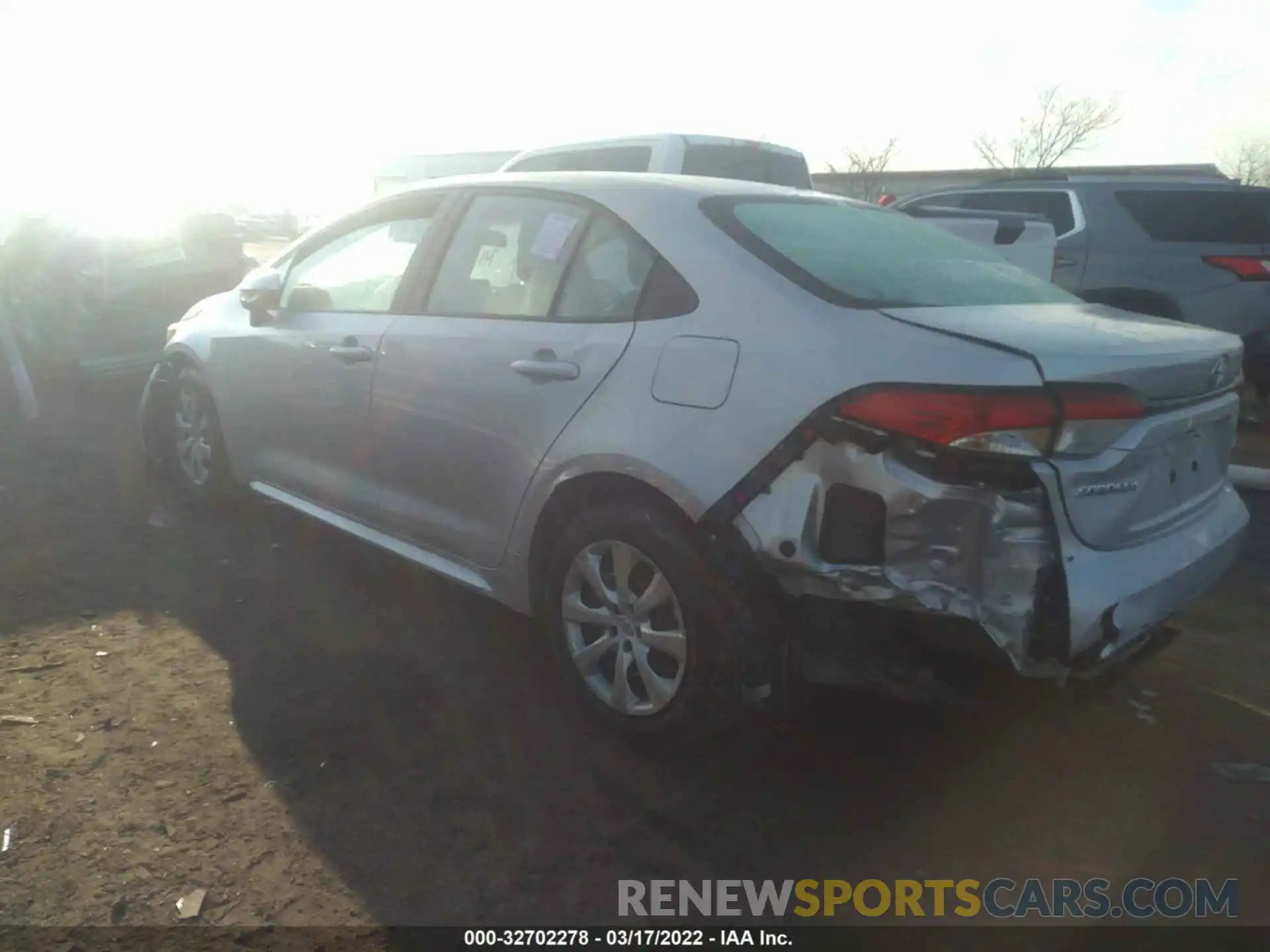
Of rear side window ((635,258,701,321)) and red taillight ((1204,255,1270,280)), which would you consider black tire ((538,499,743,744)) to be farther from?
red taillight ((1204,255,1270,280))

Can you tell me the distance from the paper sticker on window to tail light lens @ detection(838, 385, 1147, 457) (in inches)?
50.8

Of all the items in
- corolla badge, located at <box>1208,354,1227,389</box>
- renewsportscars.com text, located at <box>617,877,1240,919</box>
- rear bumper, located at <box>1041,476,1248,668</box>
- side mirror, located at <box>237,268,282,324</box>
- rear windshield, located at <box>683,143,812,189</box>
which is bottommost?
renewsportscars.com text, located at <box>617,877,1240,919</box>

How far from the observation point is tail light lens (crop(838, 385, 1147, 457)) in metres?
2.32

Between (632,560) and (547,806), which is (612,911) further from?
(632,560)

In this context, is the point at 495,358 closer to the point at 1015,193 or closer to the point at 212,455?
the point at 212,455

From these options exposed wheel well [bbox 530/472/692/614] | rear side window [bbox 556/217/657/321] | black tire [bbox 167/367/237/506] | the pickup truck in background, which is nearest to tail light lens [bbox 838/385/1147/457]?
exposed wheel well [bbox 530/472/692/614]

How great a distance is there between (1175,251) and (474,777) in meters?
6.62

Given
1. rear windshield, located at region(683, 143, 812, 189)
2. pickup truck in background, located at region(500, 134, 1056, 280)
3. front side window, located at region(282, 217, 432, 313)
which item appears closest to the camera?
front side window, located at region(282, 217, 432, 313)

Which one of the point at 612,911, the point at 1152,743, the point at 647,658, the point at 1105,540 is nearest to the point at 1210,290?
the point at 1152,743

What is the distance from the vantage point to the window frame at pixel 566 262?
118 inches

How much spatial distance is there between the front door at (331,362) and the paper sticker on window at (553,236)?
600 millimetres

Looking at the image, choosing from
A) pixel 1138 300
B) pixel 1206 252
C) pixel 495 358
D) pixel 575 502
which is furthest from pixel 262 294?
pixel 1206 252

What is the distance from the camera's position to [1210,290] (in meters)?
7.05

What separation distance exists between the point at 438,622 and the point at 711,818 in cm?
158
